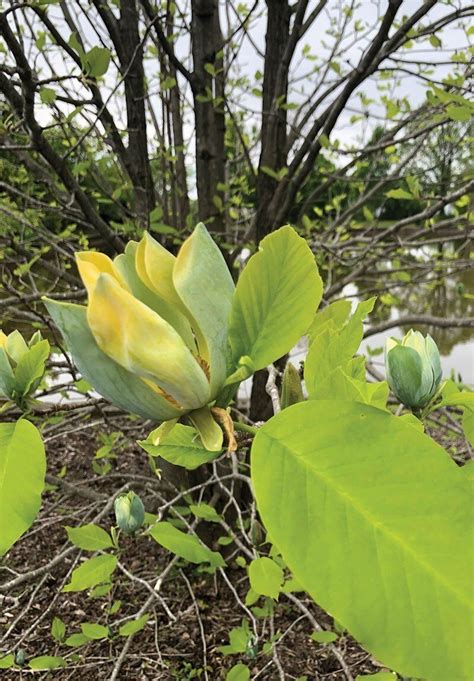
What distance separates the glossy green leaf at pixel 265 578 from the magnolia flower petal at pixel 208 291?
1.77 feet

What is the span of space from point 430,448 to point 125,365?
0.51 ft

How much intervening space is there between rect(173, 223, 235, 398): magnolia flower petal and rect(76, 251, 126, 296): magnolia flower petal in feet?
0.11

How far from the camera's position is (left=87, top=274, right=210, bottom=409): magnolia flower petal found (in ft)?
0.89

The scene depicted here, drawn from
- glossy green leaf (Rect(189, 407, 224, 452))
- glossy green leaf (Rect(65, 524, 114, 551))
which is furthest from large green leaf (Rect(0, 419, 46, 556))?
glossy green leaf (Rect(65, 524, 114, 551))

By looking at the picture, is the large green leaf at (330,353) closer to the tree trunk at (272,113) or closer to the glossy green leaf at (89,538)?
the glossy green leaf at (89,538)

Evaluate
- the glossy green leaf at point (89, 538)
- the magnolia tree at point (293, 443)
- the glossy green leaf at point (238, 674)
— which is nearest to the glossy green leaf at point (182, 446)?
the magnolia tree at point (293, 443)

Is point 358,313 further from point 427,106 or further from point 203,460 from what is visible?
point 427,106

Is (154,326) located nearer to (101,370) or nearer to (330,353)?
(101,370)

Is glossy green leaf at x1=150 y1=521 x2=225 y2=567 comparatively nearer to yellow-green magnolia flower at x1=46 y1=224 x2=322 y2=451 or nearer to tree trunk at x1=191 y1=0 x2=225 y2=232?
yellow-green magnolia flower at x1=46 y1=224 x2=322 y2=451

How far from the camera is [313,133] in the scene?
1.58 meters

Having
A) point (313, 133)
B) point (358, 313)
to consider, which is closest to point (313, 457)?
point (358, 313)

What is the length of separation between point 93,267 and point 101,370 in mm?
55

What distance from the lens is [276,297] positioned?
0.32m

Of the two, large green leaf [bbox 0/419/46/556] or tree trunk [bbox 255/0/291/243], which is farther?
tree trunk [bbox 255/0/291/243]
